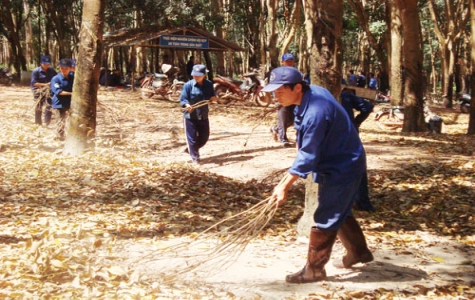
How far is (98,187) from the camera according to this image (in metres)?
7.91

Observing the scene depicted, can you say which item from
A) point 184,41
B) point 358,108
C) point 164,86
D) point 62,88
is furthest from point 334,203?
point 184,41

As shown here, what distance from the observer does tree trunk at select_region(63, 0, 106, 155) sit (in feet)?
31.0

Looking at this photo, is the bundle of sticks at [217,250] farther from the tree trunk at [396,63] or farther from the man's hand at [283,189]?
the tree trunk at [396,63]

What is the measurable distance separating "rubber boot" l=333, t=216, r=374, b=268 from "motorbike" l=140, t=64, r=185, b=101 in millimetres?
17290

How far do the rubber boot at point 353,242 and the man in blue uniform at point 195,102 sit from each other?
5408mm

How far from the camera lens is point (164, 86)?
21891 mm

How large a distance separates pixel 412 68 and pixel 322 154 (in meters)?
10.1

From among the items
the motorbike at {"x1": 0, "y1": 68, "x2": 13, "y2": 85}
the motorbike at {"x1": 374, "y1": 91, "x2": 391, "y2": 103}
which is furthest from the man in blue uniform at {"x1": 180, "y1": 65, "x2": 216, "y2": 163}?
the motorbike at {"x1": 0, "y1": 68, "x2": 13, "y2": 85}

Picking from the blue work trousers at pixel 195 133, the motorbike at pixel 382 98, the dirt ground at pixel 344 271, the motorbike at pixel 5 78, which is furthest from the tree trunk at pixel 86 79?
the motorbike at pixel 5 78

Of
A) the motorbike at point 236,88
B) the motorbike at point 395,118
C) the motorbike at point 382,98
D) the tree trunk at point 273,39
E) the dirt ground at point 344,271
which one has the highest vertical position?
the tree trunk at point 273,39

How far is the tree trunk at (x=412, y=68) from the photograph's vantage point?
43.5ft

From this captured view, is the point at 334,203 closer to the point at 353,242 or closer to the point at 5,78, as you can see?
the point at 353,242

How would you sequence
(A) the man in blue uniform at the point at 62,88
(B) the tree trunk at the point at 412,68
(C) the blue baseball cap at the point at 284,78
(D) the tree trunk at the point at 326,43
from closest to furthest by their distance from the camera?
(C) the blue baseball cap at the point at 284,78 → (D) the tree trunk at the point at 326,43 → (A) the man in blue uniform at the point at 62,88 → (B) the tree trunk at the point at 412,68

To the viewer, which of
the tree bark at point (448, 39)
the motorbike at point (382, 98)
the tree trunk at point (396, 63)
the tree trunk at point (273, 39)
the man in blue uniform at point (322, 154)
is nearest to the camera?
the man in blue uniform at point (322, 154)
